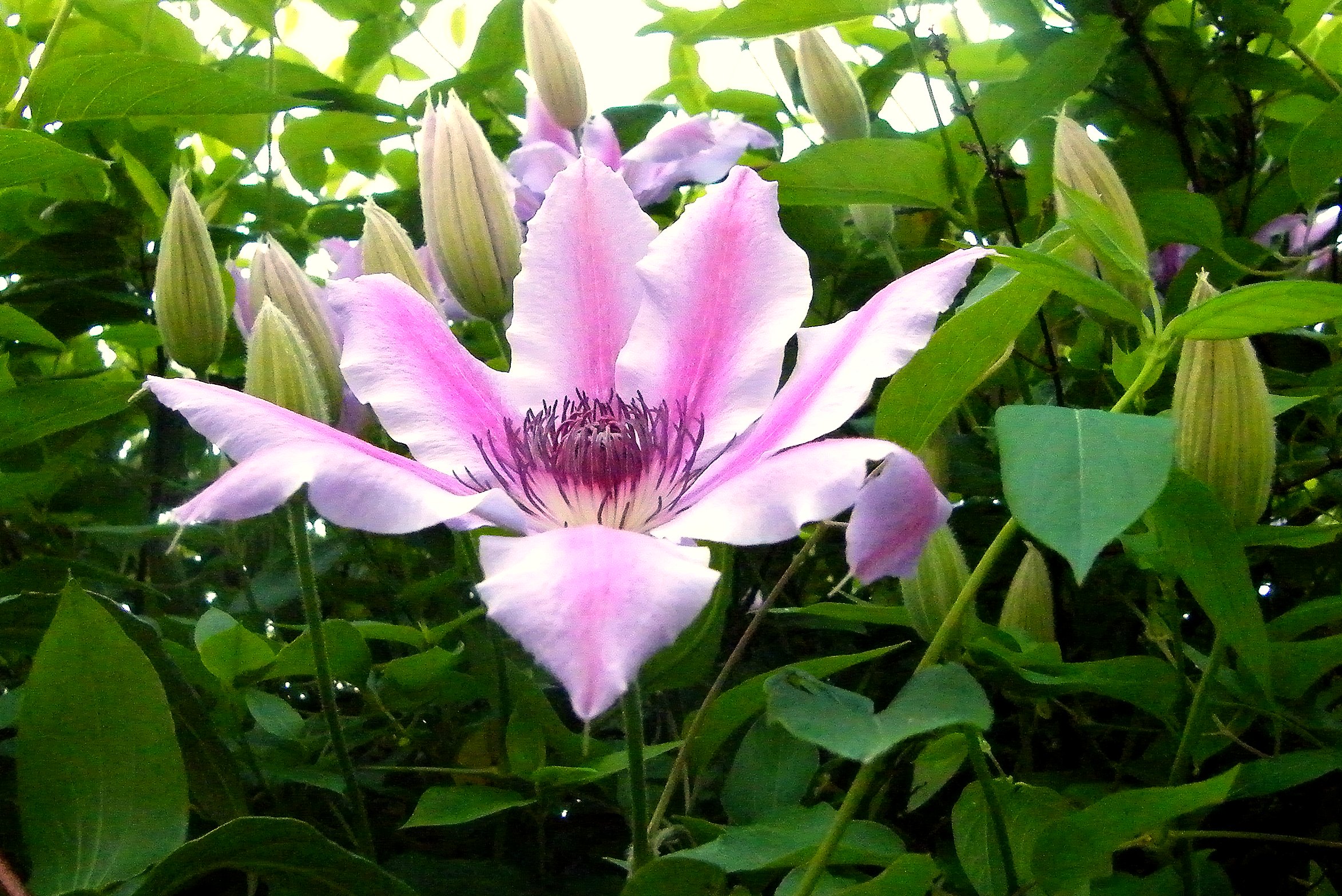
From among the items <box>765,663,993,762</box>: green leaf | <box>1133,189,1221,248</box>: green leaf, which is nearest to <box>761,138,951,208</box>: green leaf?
<box>1133,189,1221,248</box>: green leaf

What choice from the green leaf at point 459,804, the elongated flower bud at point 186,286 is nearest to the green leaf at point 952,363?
the green leaf at point 459,804

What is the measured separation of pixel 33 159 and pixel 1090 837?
497mm

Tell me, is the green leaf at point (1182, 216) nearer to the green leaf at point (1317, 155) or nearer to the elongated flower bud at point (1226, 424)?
the green leaf at point (1317, 155)

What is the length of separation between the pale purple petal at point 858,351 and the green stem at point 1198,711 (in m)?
0.16

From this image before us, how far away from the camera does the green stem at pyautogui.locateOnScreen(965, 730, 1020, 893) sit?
401mm

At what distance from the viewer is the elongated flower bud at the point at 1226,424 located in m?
0.41

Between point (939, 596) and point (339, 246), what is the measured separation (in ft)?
1.53

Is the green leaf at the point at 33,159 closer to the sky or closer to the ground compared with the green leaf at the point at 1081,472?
closer to the sky

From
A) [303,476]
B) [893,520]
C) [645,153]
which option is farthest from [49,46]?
[893,520]

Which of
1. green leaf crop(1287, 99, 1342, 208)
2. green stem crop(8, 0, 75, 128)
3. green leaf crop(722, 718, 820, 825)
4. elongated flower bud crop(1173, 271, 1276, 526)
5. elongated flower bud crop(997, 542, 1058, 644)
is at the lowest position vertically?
green leaf crop(722, 718, 820, 825)

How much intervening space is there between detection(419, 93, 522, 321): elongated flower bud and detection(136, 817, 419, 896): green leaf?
28 cm

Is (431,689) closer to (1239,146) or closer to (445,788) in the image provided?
(445,788)

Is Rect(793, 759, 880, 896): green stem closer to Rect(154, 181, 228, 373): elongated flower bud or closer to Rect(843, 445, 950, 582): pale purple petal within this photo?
Rect(843, 445, 950, 582): pale purple petal

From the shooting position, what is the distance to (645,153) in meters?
0.86
